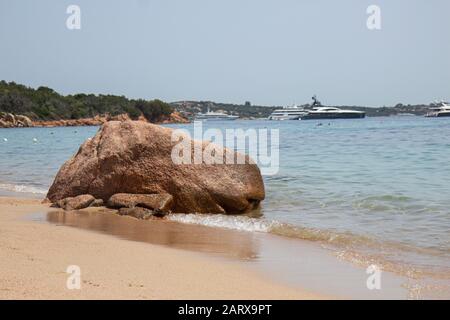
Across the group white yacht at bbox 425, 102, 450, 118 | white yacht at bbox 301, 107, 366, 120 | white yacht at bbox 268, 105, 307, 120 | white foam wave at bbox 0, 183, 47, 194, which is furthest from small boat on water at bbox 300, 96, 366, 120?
white foam wave at bbox 0, 183, 47, 194

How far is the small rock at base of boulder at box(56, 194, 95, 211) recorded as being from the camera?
10.7m

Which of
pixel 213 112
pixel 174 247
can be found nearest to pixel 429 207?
pixel 174 247

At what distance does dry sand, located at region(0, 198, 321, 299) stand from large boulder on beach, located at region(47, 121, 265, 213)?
117 inches

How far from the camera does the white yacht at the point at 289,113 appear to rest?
135250 millimetres

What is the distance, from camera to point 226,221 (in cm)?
970

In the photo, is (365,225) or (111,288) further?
(365,225)

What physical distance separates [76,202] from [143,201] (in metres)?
1.41

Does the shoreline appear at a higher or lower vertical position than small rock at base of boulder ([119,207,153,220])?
higher

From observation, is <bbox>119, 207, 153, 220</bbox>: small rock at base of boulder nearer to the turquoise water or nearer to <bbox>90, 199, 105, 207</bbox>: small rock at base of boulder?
the turquoise water

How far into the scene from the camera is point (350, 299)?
16.2ft

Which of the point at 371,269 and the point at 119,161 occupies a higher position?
the point at 119,161

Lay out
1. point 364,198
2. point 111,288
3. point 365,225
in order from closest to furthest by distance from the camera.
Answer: point 111,288 < point 365,225 < point 364,198

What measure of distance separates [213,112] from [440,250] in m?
148

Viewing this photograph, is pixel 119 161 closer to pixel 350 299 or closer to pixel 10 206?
pixel 10 206
